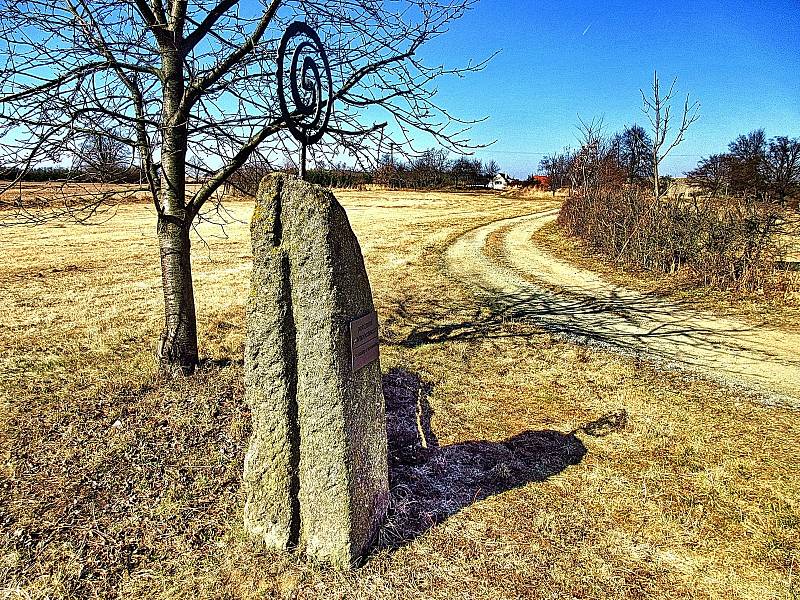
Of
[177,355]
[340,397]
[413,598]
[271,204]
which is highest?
[271,204]

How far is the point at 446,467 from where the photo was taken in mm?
4348

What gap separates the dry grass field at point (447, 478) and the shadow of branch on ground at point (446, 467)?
0.07 ft

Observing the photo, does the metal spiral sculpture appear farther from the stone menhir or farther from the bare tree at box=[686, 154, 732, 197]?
the bare tree at box=[686, 154, 732, 197]

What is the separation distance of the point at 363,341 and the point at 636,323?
23.8 feet

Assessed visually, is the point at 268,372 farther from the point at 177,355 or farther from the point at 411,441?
the point at 177,355

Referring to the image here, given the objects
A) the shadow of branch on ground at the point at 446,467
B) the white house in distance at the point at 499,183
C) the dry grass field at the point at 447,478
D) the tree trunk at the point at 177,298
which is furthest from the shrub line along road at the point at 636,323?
the white house in distance at the point at 499,183

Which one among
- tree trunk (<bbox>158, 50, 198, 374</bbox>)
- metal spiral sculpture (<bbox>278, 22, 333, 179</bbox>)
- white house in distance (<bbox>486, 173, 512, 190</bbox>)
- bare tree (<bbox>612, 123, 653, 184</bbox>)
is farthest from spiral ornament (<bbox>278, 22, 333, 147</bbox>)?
white house in distance (<bbox>486, 173, 512, 190</bbox>)

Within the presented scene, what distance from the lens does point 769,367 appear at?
663cm

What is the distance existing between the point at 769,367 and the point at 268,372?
6708 millimetres

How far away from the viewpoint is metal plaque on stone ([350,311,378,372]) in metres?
2.97

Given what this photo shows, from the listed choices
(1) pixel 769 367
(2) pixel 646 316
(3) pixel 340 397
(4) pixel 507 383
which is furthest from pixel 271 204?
(2) pixel 646 316

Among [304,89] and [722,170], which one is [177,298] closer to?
[304,89]

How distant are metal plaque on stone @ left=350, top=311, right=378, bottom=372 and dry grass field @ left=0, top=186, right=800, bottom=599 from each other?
128 cm

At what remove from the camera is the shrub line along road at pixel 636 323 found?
6.57 m
